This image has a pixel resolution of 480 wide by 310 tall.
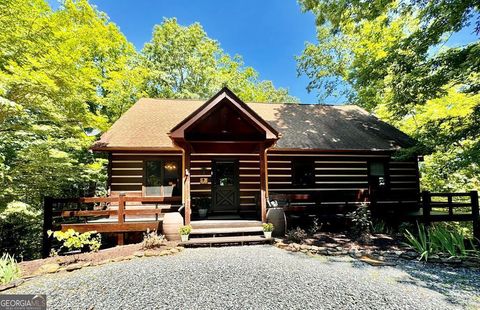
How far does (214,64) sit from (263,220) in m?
22.1

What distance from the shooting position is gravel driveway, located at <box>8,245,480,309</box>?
12.7 feet

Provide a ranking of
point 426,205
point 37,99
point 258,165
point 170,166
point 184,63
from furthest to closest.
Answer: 1. point 184,63
2. point 258,165
3. point 170,166
4. point 426,205
5. point 37,99

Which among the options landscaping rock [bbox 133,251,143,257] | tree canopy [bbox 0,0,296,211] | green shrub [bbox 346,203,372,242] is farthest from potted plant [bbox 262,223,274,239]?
tree canopy [bbox 0,0,296,211]

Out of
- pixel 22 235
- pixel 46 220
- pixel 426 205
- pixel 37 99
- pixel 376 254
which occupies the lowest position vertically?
pixel 22 235

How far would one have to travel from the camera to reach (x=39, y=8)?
8.20m

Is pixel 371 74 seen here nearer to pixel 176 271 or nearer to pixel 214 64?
pixel 176 271

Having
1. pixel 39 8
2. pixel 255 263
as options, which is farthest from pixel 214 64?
pixel 255 263

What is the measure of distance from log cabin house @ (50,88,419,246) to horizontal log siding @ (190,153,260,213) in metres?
0.05

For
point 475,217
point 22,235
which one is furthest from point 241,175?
point 22,235

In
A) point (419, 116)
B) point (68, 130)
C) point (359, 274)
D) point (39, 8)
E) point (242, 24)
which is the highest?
point (242, 24)

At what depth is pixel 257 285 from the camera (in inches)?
176

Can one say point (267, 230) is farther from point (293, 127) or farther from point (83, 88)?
point (83, 88)

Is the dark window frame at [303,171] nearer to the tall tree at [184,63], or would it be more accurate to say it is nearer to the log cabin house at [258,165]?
the log cabin house at [258,165]

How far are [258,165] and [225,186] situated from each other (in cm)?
191
